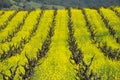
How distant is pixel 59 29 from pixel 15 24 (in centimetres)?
917

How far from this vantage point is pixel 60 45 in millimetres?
45531

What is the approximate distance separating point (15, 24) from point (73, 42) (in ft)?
65.8

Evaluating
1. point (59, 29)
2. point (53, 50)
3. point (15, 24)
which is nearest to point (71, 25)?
point (59, 29)

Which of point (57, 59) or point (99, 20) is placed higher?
point (99, 20)

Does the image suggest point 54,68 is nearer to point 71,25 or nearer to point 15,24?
point 71,25

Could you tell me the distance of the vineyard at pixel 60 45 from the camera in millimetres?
32781

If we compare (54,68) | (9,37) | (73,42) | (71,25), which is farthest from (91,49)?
(71,25)

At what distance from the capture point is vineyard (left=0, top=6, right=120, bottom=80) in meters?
32.8

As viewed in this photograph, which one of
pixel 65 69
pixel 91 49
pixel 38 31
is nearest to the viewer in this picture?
pixel 65 69

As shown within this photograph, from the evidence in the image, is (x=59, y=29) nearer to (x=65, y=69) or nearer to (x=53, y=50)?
(x=53, y=50)

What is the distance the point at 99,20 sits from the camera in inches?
2486

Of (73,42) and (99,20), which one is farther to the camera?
(99,20)

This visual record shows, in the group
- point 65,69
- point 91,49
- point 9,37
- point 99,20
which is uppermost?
point 99,20

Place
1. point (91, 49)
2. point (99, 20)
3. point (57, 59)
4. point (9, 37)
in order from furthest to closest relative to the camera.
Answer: point (99, 20)
point (9, 37)
point (91, 49)
point (57, 59)
